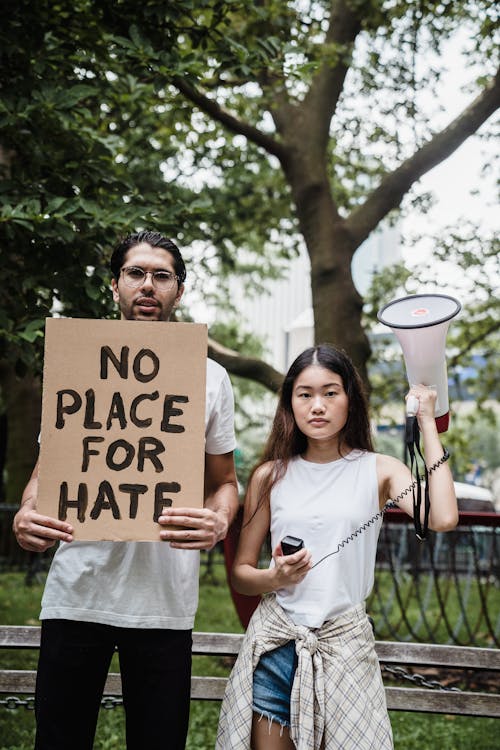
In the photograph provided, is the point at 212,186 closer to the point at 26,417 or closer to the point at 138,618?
the point at 26,417

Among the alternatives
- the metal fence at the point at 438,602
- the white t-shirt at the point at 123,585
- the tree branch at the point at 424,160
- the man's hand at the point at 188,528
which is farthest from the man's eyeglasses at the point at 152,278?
the tree branch at the point at 424,160

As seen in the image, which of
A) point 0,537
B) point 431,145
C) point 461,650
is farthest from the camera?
point 0,537

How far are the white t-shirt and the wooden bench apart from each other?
4.26 feet

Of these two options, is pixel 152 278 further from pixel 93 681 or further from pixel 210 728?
pixel 210 728

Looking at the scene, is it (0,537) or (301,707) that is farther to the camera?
(0,537)

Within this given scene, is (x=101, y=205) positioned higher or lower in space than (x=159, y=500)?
higher

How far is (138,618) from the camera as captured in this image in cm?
216

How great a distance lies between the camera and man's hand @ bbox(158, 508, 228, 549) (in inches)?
80.6

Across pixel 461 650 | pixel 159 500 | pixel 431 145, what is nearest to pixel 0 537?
pixel 431 145

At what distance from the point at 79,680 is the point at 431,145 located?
5.64 m

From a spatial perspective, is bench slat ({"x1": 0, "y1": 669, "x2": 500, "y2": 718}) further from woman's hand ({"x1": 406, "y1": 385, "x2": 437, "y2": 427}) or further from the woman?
woman's hand ({"x1": 406, "y1": 385, "x2": 437, "y2": 427})

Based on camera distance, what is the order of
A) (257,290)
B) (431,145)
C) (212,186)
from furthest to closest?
(257,290), (212,186), (431,145)

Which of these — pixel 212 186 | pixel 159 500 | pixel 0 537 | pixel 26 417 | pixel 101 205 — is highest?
pixel 212 186

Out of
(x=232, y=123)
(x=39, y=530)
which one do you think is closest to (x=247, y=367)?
(x=232, y=123)
